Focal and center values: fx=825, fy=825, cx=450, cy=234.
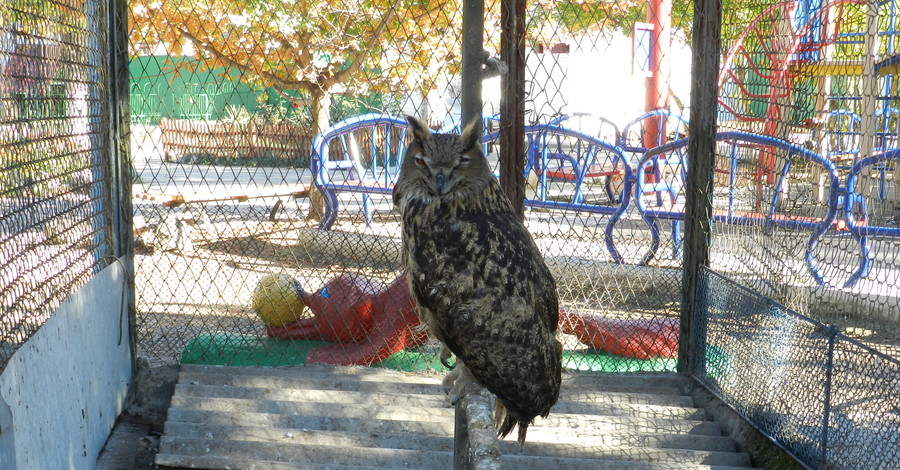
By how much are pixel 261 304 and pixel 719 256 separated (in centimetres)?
270

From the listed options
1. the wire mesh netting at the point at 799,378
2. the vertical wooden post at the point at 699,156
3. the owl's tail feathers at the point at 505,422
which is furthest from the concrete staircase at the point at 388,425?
the vertical wooden post at the point at 699,156

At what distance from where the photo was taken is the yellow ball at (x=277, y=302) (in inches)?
198

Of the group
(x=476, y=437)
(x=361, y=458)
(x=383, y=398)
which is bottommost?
(x=361, y=458)

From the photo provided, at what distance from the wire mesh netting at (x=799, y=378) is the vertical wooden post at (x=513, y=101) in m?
1.14

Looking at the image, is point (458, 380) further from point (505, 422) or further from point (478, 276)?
point (478, 276)

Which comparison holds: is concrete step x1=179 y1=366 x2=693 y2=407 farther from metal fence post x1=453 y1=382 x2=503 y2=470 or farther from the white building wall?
metal fence post x1=453 y1=382 x2=503 y2=470

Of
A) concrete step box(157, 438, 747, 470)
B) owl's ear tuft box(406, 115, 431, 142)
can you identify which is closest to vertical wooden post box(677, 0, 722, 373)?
concrete step box(157, 438, 747, 470)

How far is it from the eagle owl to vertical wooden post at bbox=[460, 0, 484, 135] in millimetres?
74

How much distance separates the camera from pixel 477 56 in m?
2.97

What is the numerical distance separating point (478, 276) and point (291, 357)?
2.08 m

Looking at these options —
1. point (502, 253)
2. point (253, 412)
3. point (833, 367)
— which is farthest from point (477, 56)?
point (253, 412)

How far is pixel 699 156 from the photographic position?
430 cm

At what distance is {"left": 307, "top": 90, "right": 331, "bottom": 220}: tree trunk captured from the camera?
716 centimetres

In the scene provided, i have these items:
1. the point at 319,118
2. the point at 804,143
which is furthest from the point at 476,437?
the point at 319,118
